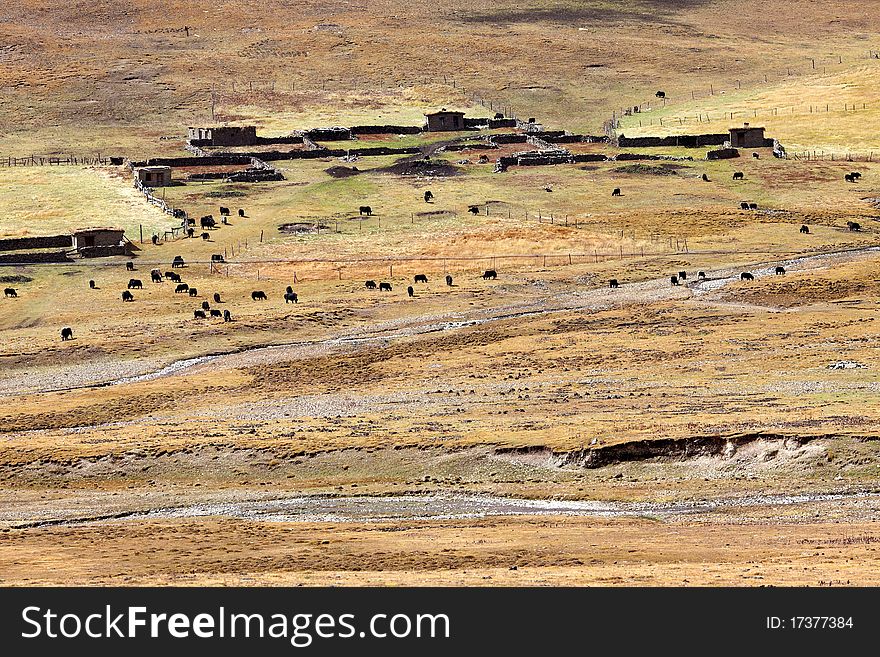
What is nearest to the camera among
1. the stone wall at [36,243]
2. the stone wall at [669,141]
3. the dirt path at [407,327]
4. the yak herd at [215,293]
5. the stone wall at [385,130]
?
the dirt path at [407,327]

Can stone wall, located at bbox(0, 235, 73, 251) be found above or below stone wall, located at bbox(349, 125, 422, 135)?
above

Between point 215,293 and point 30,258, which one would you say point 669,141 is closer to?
point 30,258

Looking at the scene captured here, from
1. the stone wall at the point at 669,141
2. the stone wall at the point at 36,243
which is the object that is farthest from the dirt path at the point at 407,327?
the stone wall at the point at 669,141

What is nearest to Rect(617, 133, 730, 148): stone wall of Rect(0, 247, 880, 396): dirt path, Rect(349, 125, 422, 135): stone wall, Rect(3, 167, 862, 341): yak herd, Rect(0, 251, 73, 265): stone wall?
Rect(349, 125, 422, 135): stone wall

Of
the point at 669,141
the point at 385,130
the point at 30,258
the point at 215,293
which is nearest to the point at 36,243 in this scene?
the point at 30,258

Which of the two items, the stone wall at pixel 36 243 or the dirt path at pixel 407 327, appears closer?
the dirt path at pixel 407 327

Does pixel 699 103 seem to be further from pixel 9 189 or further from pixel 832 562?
pixel 832 562

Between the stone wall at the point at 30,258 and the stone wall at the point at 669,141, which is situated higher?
the stone wall at the point at 30,258

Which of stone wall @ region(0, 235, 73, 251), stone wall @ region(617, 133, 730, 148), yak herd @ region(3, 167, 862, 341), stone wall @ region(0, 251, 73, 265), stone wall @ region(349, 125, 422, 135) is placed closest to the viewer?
yak herd @ region(3, 167, 862, 341)

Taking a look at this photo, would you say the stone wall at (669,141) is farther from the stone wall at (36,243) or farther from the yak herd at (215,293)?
the stone wall at (36,243)

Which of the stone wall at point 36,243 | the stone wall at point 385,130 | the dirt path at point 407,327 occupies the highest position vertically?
the stone wall at point 36,243

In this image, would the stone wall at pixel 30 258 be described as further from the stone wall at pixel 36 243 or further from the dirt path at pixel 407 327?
the dirt path at pixel 407 327

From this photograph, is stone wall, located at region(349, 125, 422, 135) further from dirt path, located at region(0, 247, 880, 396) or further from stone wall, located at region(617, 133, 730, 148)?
dirt path, located at region(0, 247, 880, 396)

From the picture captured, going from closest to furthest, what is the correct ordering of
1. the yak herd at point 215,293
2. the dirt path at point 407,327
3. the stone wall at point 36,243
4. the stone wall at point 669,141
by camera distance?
the dirt path at point 407,327, the yak herd at point 215,293, the stone wall at point 36,243, the stone wall at point 669,141
